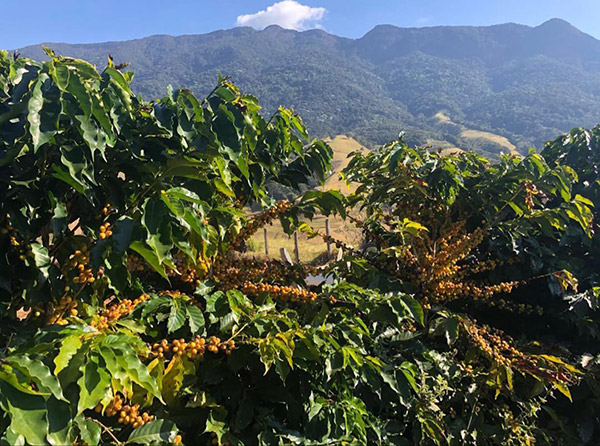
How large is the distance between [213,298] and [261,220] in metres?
0.58

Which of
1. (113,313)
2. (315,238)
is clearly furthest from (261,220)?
(315,238)

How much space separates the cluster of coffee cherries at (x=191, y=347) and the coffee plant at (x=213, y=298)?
0.5 inches

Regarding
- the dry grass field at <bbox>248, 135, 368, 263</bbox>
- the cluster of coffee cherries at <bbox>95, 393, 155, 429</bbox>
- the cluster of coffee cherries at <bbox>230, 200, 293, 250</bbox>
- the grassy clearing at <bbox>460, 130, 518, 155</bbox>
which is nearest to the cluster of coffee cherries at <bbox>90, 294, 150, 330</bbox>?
the cluster of coffee cherries at <bbox>95, 393, 155, 429</bbox>

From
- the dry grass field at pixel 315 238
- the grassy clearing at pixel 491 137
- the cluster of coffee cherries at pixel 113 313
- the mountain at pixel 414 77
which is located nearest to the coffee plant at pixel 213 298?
the cluster of coffee cherries at pixel 113 313

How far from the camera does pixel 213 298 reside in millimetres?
1857

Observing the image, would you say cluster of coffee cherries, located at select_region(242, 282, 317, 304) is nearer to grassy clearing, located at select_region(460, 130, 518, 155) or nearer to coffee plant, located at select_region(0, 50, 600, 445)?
coffee plant, located at select_region(0, 50, 600, 445)

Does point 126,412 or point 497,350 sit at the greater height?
point 126,412

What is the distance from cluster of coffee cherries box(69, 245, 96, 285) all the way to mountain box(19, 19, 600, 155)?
65.6 m

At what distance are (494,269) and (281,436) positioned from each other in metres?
2.15

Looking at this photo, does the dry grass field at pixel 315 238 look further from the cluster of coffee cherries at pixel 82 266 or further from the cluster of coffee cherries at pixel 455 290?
the cluster of coffee cherries at pixel 82 266

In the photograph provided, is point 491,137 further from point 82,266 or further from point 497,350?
point 82,266

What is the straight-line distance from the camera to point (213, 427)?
1.59 m

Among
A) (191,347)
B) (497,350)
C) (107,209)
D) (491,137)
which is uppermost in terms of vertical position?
(107,209)

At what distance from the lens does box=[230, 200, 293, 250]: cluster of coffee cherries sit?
7.56 ft
